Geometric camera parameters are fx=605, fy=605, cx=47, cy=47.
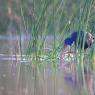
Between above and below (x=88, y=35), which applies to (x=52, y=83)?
below

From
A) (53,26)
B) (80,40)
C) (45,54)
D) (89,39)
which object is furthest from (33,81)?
(89,39)

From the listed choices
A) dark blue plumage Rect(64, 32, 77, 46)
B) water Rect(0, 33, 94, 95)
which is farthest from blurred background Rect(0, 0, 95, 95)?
dark blue plumage Rect(64, 32, 77, 46)

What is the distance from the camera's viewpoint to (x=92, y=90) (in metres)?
4.62

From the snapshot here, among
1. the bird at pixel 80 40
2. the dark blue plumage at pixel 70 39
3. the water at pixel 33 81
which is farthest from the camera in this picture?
the dark blue plumage at pixel 70 39

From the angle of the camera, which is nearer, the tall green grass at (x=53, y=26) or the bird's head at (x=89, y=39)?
the tall green grass at (x=53, y=26)

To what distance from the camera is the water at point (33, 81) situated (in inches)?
181

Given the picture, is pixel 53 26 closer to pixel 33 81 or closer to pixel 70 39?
pixel 70 39

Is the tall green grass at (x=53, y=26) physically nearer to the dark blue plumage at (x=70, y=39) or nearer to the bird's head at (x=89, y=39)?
the bird's head at (x=89, y=39)

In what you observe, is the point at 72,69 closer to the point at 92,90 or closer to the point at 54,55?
the point at 54,55

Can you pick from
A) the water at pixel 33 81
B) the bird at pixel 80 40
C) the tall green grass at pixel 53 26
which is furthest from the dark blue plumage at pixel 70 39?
the water at pixel 33 81

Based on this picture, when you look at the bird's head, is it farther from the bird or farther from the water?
the water

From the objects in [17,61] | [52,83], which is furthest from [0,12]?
[52,83]

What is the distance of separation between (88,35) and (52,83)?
201 cm

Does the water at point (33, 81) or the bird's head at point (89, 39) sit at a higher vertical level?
the bird's head at point (89, 39)
